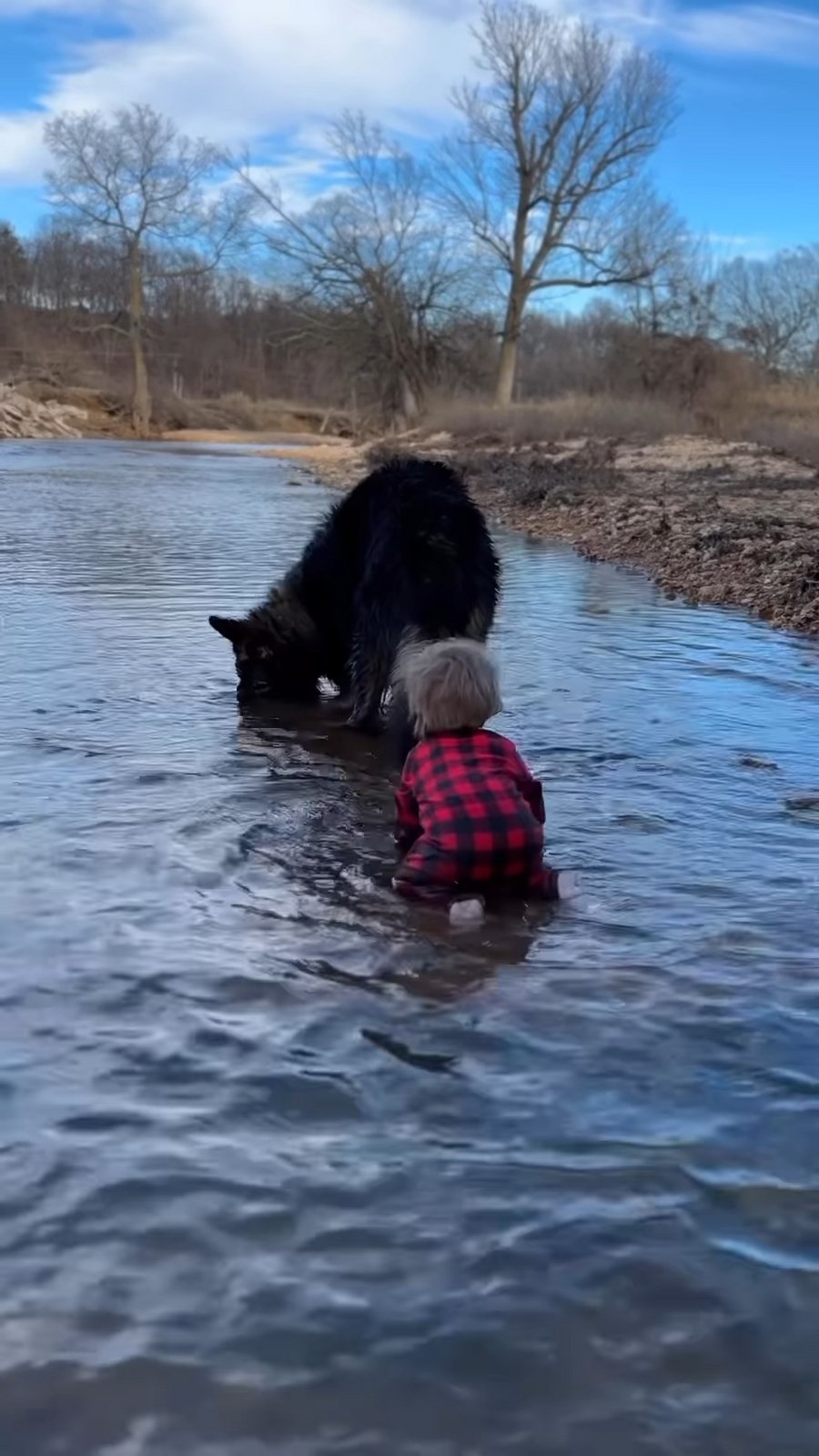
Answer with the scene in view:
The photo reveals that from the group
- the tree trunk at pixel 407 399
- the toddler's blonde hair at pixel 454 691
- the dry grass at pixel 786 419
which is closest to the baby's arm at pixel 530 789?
the toddler's blonde hair at pixel 454 691

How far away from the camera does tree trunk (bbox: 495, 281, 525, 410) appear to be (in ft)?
151

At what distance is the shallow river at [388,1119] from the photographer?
219 cm

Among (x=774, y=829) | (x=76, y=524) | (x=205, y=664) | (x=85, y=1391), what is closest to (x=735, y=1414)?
(x=85, y=1391)

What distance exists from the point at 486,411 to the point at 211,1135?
112ft

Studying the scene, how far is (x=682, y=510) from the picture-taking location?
601 inches

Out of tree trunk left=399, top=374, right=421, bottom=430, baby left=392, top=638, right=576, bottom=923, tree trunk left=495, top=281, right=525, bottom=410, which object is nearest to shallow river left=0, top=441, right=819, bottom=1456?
baby left=392, top=638, right=576, bottom=923

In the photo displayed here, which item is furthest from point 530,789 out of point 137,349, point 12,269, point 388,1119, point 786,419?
point 12,269

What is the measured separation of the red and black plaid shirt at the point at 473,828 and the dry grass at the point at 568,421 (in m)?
23.6

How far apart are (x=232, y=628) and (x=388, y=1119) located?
487cm

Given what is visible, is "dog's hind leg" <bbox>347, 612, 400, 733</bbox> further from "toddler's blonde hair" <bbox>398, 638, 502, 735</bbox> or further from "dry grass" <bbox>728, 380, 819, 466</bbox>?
"dry grass" <bbox>728, 380, 819, 466</bbox>

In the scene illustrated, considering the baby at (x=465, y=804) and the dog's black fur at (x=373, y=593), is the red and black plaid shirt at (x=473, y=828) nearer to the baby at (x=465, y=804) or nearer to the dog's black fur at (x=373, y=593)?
the baby at (x=465, y=804)

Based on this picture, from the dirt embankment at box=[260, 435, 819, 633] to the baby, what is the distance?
5537 millimetres

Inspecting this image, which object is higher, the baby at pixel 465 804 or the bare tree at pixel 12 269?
the bare tree at pixel 12 269

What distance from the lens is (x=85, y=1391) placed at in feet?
7.14
